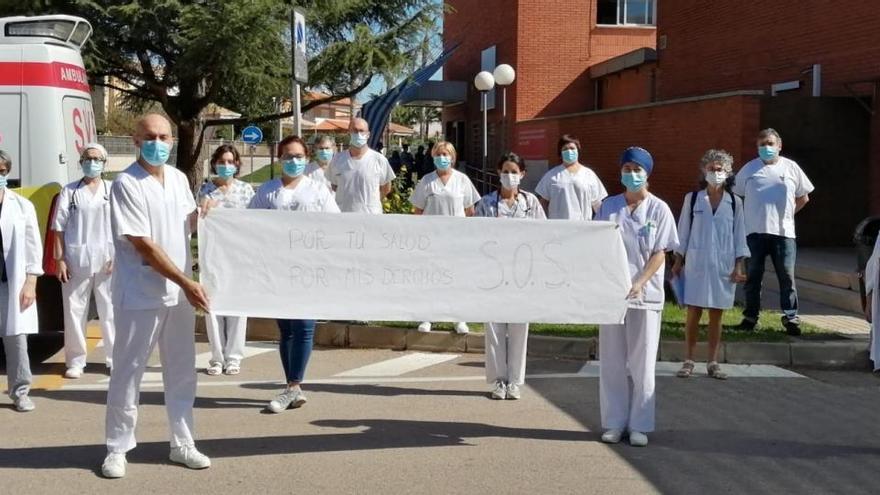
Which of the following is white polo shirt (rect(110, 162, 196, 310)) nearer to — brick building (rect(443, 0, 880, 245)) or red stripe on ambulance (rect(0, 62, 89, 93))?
red stripe on ambulance (rect(0, 62, 89, 93))

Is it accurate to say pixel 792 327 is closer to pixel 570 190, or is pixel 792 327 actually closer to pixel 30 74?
pixel 570 190

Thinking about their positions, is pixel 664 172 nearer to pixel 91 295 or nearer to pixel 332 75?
pixel 332 75

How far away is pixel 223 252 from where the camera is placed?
6441mm

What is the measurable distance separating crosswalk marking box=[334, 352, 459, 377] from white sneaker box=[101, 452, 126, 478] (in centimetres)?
329

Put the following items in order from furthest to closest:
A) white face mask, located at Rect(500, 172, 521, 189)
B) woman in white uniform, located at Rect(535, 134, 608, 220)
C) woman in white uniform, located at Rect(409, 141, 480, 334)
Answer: woman in white uniform, located at Rect(535, 134, 608, 220) < woman in white uniform, located at Rect(409, 141, 480, 334) < white face mask, located at Rect(500, 172, 521, 189)

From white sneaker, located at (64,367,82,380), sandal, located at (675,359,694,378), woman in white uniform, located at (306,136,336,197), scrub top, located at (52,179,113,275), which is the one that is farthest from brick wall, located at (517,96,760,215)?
white sneaker, located at (64,367,82,380)

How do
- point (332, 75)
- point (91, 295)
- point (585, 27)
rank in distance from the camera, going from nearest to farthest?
1. point (91, 295)
2. point (332, 75)
3. point (585, 27)

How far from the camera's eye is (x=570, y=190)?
9930mm

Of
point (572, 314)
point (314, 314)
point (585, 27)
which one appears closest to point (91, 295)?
point (314, 314)

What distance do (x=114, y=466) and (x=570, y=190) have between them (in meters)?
5.57

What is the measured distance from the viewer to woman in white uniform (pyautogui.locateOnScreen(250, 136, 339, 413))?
7.24 metres

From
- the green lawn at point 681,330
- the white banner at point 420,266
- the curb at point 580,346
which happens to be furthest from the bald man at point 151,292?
the green lawn at point 681,330

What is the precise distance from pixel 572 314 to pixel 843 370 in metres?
Answer: 4.19

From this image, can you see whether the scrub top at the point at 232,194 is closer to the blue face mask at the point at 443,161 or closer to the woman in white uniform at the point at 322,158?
the woman in white uniform at the point at 322,158
